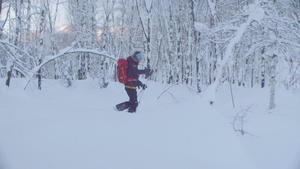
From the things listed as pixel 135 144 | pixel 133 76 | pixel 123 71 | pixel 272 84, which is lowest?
pixel 135 144

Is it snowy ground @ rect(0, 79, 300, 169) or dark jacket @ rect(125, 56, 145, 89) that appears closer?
snowy ground @ rect(0, 79, 300, 169)

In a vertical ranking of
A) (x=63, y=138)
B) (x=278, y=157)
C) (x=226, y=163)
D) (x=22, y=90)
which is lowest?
(x=278, y=157)

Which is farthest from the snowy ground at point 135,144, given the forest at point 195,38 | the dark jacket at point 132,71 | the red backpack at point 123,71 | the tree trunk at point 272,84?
the tree trunk at point 272,84

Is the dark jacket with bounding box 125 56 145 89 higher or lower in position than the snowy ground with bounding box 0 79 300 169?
higher

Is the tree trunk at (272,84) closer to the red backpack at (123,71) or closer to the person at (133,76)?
the person at (133,76)

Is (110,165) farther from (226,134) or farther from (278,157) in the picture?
(278,157)

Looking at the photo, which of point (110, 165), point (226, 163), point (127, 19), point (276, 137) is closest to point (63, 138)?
point (110, 165)

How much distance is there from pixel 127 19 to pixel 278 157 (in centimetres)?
1439

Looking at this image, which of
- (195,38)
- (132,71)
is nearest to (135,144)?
(132,71)

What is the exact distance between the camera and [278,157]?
2.87 metres

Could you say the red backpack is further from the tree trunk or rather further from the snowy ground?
the tree trunk

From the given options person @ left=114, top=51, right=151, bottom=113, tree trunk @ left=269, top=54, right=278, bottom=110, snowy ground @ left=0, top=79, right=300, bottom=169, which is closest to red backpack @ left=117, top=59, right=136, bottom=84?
person @ left=114, top=51, right=151, bottom=113

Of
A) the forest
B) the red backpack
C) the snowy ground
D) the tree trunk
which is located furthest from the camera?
the tree trunk

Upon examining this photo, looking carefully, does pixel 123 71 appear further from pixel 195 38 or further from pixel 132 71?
pixel 195 38
